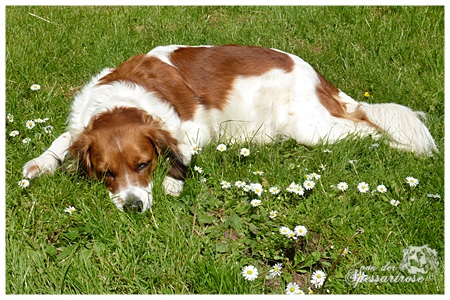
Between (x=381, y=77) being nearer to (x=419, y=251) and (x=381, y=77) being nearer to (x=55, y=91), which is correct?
(x=419, y=251)

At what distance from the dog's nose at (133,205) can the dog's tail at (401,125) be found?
2.03 metres

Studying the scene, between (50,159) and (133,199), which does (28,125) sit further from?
(133,199)

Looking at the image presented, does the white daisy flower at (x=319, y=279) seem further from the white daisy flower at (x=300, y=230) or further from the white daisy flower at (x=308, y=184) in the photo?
the white daisy flower at (x=308, y=184)

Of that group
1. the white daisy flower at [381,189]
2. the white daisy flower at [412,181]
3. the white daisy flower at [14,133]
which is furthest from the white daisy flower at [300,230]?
the white daisy flower at [14,133]

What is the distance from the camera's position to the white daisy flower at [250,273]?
318 centimetres

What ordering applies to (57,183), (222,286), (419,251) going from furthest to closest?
(57,183) → (419,251) → (222,286)

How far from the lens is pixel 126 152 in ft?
12.8

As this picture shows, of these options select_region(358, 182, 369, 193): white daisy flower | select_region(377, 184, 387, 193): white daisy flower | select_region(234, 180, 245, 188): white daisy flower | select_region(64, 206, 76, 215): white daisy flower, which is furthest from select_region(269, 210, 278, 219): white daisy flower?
select_region(64, 206, 76, 215): white daisy flower

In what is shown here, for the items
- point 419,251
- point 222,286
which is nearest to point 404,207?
point 419,251

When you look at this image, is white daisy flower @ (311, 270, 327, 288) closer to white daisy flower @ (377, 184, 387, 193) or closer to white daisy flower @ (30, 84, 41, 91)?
white daisy flower @ (377, 184, 387, 193)

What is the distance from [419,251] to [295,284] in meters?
0.73

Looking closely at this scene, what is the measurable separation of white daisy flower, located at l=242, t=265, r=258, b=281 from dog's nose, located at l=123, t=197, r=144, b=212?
839 mm

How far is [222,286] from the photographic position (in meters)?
3.14

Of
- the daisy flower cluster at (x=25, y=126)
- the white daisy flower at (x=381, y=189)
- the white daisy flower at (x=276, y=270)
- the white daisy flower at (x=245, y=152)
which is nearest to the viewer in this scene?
the white daisy flower at (x=276, y=270)
